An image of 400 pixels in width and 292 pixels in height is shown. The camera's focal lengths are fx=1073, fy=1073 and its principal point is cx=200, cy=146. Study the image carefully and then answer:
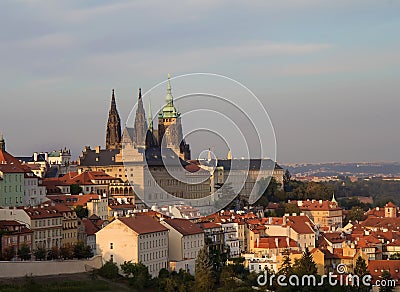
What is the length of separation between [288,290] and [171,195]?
48735 mm

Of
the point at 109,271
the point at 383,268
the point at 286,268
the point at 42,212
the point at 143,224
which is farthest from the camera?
the point at 383,268

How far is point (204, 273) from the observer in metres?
60.5

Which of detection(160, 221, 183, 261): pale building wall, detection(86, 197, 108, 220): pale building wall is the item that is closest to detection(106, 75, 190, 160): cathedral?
detection(86, 197, 108, 220): pale building wall

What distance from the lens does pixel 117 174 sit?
110875 millimetres

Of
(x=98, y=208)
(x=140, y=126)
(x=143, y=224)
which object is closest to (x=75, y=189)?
(x=98, y=208)

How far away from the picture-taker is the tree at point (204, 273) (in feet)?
194

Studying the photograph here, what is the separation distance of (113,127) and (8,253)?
2780 inches

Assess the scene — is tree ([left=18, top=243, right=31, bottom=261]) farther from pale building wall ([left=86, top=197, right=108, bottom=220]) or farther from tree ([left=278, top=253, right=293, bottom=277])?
pale building wall ([left=86, top=197, right=108, bottom=220])

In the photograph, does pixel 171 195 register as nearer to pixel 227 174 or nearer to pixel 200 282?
pixel 227 174

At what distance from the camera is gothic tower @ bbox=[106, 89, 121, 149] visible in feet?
417

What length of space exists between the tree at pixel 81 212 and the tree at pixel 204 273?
15.0m

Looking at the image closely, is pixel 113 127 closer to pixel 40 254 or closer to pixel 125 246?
pixel 125 246

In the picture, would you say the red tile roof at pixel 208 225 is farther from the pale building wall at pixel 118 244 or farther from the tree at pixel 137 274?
the tree at pixel 137 274

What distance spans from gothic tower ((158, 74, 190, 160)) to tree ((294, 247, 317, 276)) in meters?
58.9
